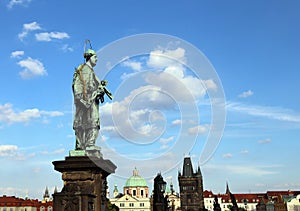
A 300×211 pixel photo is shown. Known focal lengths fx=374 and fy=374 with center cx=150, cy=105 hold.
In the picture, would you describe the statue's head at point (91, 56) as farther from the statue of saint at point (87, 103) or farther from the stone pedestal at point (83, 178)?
the stone pedestal at point (83, 178)

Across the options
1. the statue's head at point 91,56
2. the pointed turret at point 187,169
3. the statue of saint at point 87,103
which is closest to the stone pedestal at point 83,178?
the statue of saint at point 87,103

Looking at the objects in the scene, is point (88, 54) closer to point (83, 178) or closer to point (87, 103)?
point (87, 103)

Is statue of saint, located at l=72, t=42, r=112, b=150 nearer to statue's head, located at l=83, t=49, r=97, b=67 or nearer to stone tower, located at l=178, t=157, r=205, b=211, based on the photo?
statue's head, located at l=83, t=49, r=97, b=67

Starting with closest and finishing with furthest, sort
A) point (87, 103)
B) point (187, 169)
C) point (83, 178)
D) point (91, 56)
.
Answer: point (83, 178)
point (87, 103)
point (91, 56)
point (187, 169)

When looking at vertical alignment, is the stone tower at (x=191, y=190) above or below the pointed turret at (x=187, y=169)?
below

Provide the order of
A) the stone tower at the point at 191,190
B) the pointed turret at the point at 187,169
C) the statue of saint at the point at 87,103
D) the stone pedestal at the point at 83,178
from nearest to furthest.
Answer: the stone pedestal at the point at 83,178 → the statue of saint at the point at 87,103 → the stone tower at the point at 191,190 → the pointed turret at the point at 187,169

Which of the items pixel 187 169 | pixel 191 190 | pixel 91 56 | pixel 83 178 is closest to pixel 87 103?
pixel 91 56

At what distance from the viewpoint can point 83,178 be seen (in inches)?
480

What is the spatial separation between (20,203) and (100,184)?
132 metres

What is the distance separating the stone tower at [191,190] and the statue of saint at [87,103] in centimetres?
12504

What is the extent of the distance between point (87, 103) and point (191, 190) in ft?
423

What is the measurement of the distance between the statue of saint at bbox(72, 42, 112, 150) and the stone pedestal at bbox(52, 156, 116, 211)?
760mm

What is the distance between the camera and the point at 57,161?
12.3m

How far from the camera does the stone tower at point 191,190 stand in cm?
13412
